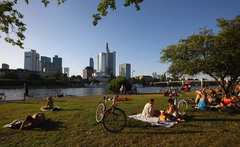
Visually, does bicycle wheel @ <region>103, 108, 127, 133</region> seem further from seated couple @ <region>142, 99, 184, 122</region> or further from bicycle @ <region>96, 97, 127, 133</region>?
seated couple @ <region>142, 99, 184, 122</region>

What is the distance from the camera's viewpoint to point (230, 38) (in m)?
12.9

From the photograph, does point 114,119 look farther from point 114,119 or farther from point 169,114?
point 169,114

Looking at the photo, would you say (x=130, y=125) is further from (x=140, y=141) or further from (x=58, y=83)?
(x=58, y=83)

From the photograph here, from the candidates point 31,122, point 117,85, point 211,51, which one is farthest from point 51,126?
point 117,85

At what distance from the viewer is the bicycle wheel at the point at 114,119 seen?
6.32m

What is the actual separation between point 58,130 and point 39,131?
33.3 inches

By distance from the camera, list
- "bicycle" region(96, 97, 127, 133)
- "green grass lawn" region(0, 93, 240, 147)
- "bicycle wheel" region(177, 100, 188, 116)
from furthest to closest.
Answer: "bicycle wheel" region(177, 100, 188, 116) → "bicycle" region(96, 97, 127, 133) → "green grass lawn" region(0, 93, 240, 147)

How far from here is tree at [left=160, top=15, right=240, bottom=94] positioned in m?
12.8

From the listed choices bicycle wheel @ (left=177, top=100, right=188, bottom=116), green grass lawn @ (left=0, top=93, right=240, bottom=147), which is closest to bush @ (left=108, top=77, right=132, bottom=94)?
bicycle wheel @ (left=177, top=100, right=188, bottom=116)

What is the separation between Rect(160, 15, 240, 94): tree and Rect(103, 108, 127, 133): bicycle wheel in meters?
10.5

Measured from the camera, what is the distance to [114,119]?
21.9ft

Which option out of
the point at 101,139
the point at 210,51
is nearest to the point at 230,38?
the point at 210,51

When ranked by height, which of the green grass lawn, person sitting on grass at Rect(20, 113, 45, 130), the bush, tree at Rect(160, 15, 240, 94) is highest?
tree at Rect(160, 15, 240, 94)

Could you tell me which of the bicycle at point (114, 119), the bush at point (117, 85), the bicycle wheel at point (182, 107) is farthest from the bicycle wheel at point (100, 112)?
the bush at point (117, 85)
